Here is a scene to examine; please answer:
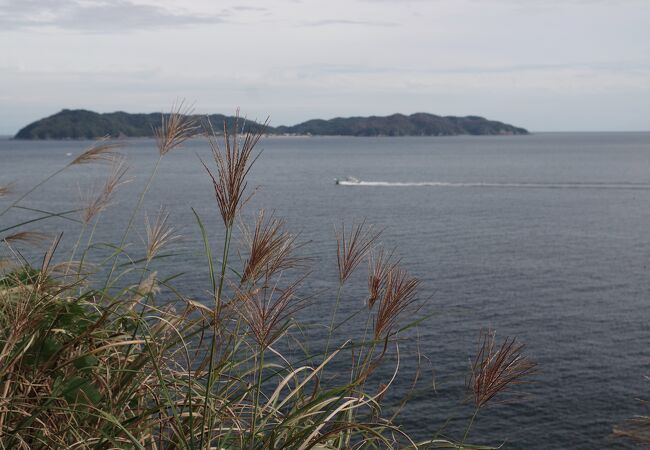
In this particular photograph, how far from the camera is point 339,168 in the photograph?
441 ft

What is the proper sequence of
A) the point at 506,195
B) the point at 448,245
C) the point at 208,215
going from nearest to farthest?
1. the point at 448,245
2. the point at 208,215
3. the point at 506,195

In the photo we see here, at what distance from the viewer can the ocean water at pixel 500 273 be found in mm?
23219

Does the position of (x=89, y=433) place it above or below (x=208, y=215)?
above

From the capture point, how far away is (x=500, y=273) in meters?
41.1

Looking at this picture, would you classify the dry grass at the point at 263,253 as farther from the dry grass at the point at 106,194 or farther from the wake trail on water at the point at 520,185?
the wake trail on water at the point at 520,185

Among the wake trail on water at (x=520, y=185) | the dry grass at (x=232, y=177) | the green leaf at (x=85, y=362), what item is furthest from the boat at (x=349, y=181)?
the dry grass at (x=232, y=177)

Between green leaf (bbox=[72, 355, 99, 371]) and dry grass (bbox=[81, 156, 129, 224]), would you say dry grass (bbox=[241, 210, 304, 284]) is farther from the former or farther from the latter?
dry grass (bbox=[81, 156, 129, 224])

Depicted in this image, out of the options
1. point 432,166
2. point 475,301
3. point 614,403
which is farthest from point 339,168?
point 614,403

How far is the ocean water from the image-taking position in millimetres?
23219

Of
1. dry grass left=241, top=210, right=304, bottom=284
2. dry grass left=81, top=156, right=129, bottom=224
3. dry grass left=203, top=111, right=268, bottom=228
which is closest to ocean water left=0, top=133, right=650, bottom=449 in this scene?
dry grass left=81, top=156, right=129, bottom=224

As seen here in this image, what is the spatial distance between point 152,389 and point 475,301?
108 feet

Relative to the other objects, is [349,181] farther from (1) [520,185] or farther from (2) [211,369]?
(2) [211,369]

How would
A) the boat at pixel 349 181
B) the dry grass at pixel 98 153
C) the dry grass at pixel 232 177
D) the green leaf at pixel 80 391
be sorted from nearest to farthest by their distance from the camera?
1. the dry grass at pixel 232 177
2. the green leaf at pixel 80 391
3. the dry grass at pixel 98 153
4. the boat at pixel 349 181

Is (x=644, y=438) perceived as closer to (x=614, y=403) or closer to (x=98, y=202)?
(x=98, y=202)
